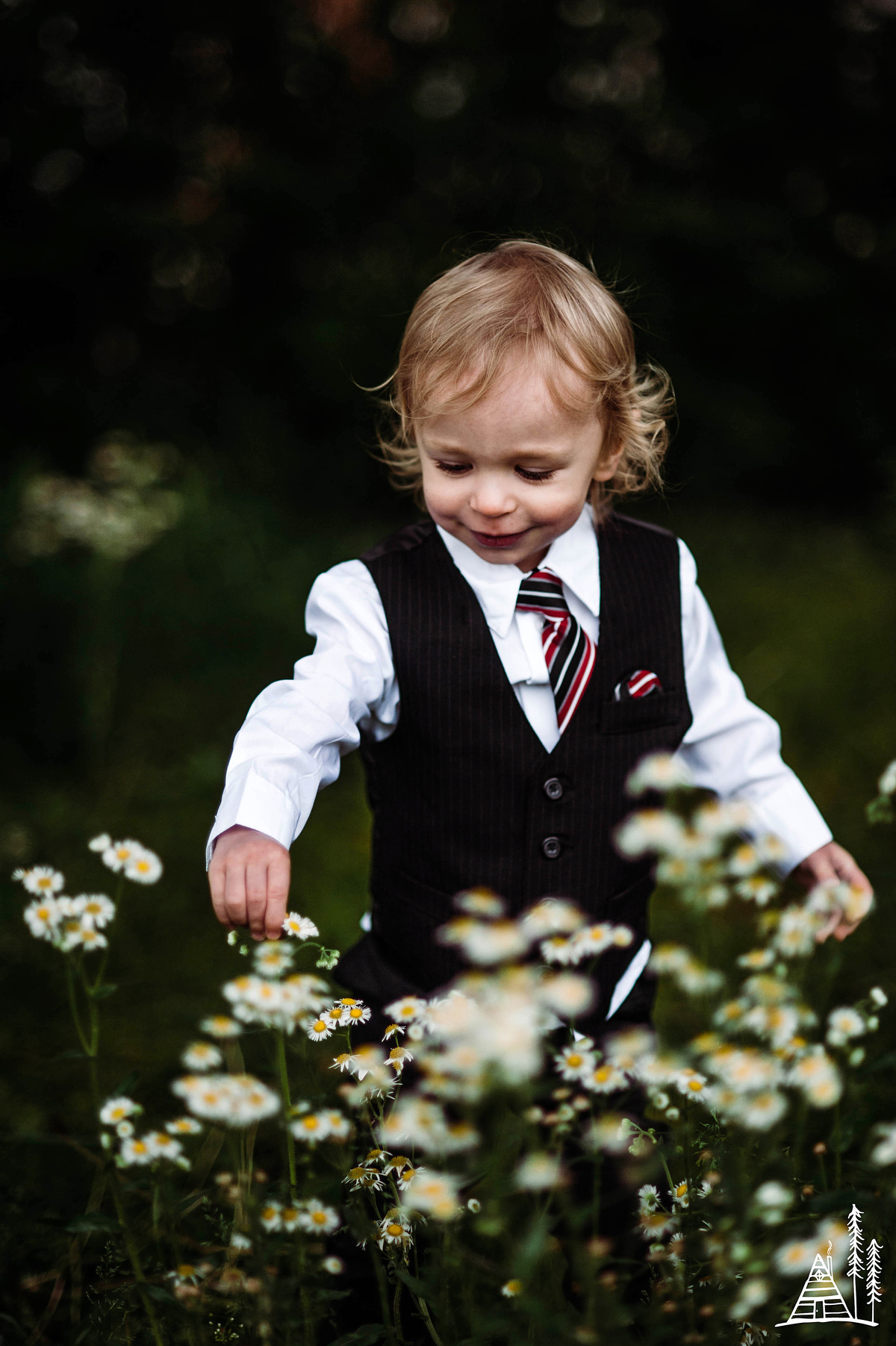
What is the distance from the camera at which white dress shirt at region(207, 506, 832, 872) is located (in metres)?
1.58

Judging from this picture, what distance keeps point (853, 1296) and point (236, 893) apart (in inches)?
35.2

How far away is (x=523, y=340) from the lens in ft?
5.80

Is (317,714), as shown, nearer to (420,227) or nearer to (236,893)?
(236,893)

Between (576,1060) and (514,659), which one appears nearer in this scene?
(576,1060)

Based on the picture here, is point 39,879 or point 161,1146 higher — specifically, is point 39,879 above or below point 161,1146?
above

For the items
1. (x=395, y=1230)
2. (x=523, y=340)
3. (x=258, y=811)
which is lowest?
(x=395, y=1230)

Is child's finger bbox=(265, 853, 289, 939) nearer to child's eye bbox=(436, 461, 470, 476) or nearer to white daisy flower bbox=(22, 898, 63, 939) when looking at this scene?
white daisy flower bbox=(22, 898, 63, 939)

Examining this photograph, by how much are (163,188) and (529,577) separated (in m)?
6.91

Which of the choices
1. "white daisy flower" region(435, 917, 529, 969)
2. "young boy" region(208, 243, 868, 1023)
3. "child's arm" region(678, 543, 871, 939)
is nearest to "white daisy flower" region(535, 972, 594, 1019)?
"white daisy flower" region(435, 917, 529, 969)

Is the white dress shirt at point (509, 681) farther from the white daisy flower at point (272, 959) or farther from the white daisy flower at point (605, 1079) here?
the white daisy flower at point (605, 1079)

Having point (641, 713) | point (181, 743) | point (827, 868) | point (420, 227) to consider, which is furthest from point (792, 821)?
point (420, 227)

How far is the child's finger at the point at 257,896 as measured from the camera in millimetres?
1411

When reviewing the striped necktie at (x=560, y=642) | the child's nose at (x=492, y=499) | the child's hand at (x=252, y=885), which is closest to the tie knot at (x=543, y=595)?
the striped necktie at (x=560, y=642)

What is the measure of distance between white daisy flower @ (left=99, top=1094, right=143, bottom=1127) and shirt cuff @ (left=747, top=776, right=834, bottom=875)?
1.13 metres
